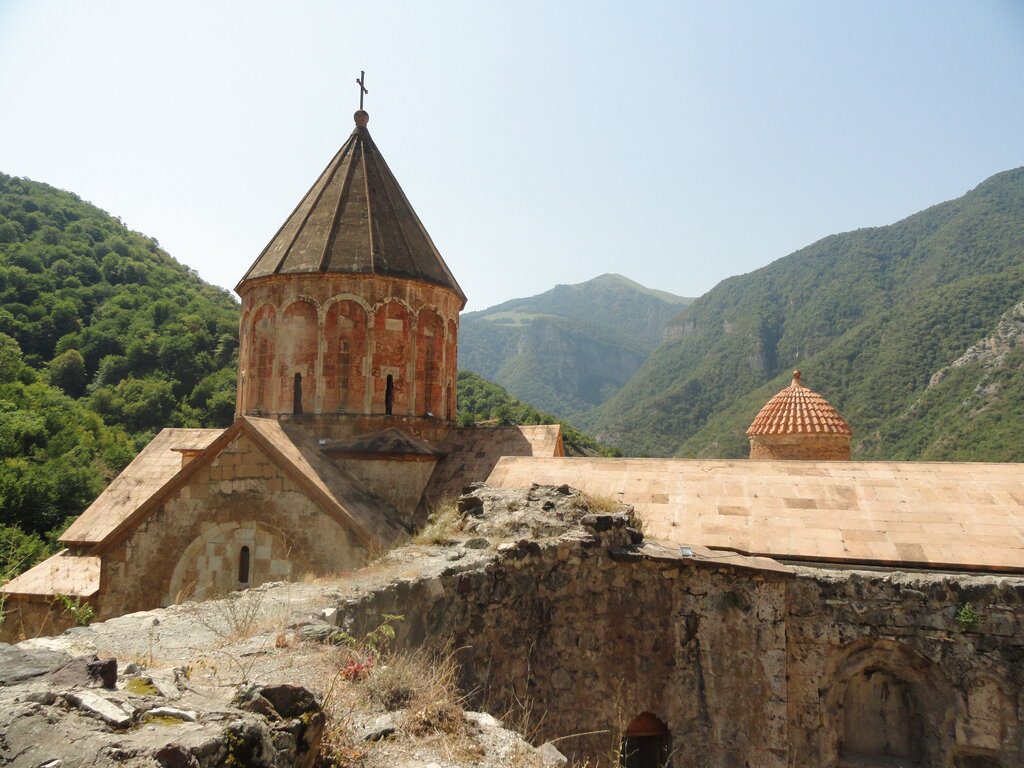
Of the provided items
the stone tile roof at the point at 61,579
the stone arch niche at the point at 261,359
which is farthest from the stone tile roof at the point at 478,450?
the stone tile roof at the point at 61,579

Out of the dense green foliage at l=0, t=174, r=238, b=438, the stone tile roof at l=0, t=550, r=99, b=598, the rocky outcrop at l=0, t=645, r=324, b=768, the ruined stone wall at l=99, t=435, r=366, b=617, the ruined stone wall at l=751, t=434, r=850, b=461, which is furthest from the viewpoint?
the dense green foliage at l=0, t=174, r=238, b=438

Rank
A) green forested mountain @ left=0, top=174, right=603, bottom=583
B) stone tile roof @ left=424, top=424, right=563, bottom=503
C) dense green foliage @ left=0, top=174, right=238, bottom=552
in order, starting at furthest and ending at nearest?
green forested mountain @ left=0, top=174, right=603, bottom=583
dense green foliage @ left=0, top=174, right=238, bottom=552
stone tile roof @ left=424, top=424, right=563, bottom=503

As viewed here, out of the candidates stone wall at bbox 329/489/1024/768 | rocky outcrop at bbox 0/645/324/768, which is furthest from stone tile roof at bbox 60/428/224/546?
rocky outcrop at bbox 0/645/324/768

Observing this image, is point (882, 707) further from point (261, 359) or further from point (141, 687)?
point (261, 359)

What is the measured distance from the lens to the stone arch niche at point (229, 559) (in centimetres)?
691

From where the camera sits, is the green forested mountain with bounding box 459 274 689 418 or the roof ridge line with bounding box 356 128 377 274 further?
the green forested mountain with bounding box 459 274 689 418

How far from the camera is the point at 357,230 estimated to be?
9336 millimetres

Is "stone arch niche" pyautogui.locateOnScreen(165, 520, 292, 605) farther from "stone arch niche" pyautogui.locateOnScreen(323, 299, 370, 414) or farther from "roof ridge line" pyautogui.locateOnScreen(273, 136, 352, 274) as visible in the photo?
"roof ridge line" pyautogui.locateOnScreen(273, 136, 352, 274)

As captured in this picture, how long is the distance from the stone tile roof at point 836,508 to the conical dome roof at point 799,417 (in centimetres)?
443

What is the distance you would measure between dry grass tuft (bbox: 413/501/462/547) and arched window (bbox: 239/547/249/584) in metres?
1.89

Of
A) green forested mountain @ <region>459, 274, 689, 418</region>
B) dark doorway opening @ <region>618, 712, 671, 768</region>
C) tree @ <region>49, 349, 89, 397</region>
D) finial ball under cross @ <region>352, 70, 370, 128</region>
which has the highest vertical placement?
green forested mountain @ <region>459, 274, 689, 418</region>

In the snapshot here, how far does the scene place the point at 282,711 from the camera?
2365 millimetres

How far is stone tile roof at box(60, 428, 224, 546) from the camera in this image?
9.27 meters

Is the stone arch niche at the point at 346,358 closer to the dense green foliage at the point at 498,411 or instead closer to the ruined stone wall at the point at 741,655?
the ruined stone wall at the point at 741,655
